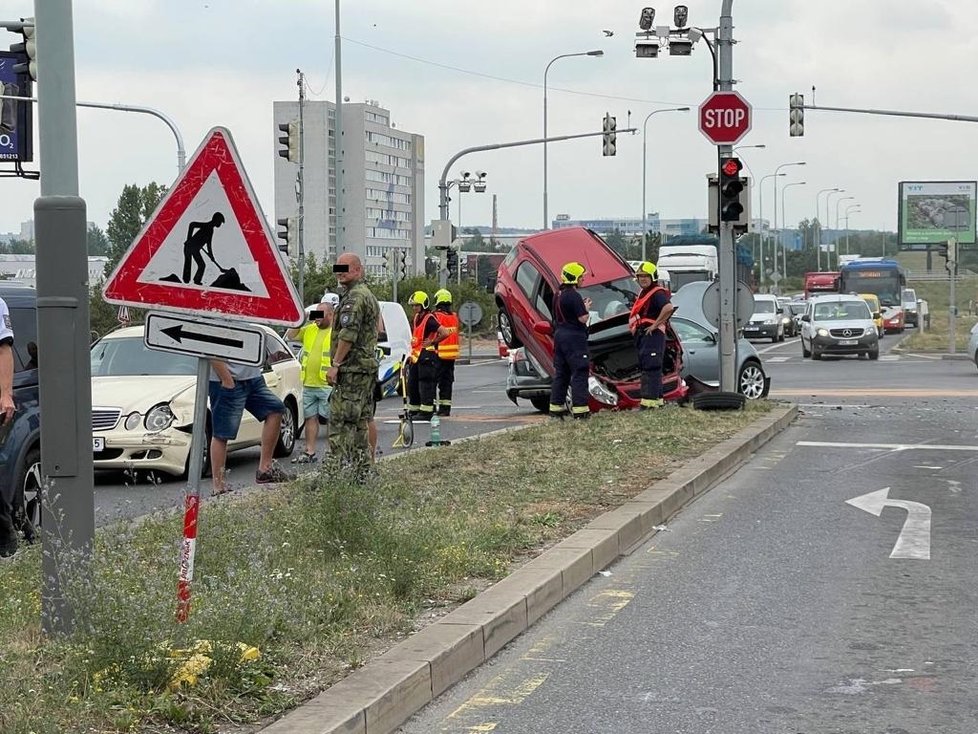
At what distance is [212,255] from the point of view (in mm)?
6098

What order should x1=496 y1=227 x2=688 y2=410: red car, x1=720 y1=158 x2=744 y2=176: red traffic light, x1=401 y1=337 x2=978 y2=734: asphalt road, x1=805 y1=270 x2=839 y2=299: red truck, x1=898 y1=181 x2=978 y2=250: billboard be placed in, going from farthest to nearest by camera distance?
1. x1=898 y1=181 x2=978 y2=250: billboard
2. x1=805 y1=270 x2=839 y2=299: red truck
3. x1=496 y1=227 x2=688 y2=410: red car
4. x1=720 y1=158 x2=744 y2=176: red traffic light
5. x1=401 y1=337 x2=978 y2=734: asphalt road

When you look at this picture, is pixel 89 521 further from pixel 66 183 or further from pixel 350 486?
pixel 350 486

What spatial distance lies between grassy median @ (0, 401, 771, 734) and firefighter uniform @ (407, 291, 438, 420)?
7.70 metres

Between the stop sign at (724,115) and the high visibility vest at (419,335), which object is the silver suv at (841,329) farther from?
the high visibility vest at (419,335)

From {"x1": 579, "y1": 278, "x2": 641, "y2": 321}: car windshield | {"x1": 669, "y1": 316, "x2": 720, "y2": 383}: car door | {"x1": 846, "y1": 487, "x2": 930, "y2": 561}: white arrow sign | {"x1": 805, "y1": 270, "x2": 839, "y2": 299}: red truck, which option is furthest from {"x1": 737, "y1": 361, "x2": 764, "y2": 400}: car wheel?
{"x1": 805, "y1": 270, "x2": 839, "y2": 299}: red truck

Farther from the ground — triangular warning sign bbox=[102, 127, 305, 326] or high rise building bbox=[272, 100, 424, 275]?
high rise building bbox=[272, 100, 424, 275]

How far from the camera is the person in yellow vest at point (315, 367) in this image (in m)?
15.2

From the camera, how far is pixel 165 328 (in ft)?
20.1

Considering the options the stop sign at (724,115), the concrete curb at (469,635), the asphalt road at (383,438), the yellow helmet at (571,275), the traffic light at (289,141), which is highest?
the traffic light at (289,141)

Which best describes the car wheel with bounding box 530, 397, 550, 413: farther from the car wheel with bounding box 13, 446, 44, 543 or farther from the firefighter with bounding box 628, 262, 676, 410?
the car wheel with bounding box 13, 446, 44, 543

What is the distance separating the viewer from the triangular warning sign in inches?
239

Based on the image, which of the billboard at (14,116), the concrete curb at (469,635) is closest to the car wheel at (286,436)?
the concrete curb at (469,635)

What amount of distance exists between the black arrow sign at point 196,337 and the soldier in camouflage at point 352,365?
5.28 m

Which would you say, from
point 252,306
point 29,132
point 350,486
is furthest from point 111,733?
point 29,132
